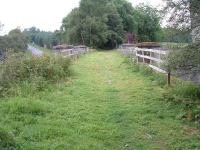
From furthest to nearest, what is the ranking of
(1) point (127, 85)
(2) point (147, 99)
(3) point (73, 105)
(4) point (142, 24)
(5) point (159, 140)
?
(4) point (142, 24)
(1) point (127, 85)
(2) point (147, 99)
(3) point (73, 105)
(5) point (159, 140)

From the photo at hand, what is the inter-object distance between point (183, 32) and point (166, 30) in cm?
50

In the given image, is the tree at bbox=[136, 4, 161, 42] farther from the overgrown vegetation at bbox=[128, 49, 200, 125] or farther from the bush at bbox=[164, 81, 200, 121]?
the overgrown vegetation at bbox=[128, 49, 200, 125]

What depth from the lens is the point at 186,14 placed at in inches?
337

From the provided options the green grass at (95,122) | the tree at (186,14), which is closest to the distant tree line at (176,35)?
the tree at (186,14)

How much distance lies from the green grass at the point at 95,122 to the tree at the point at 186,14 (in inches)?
73.0

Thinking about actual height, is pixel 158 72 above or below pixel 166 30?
below

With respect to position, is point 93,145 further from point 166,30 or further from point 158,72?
point 158,72

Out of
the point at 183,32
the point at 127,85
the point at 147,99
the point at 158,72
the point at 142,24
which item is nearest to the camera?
the point at 183,32

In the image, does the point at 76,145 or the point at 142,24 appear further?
the point at 142,24

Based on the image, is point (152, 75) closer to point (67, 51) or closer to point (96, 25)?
point (67, 51)

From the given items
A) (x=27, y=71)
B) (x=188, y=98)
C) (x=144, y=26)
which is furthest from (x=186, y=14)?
(x=144, y=26)

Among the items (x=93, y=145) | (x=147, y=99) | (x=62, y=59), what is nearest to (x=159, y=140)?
(x=93, y=145)

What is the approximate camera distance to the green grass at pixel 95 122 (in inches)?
258

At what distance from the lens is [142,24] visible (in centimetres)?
8238
